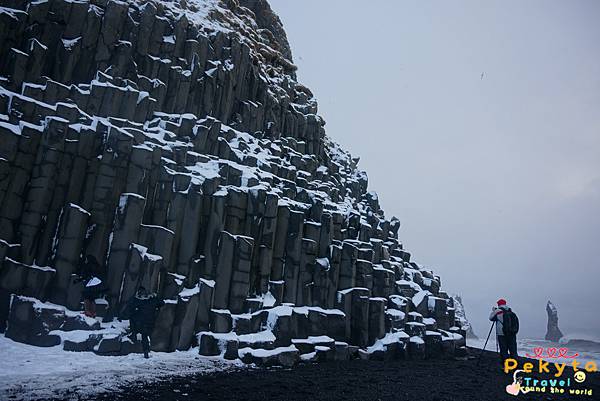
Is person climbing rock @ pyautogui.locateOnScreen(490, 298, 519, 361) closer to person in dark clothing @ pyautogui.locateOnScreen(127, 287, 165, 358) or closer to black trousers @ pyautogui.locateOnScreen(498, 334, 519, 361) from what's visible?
black trousers @ pyautogui.locateOnScreen(498, 334, 519, 361)

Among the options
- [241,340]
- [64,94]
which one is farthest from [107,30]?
[241,340]

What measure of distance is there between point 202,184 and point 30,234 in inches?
328

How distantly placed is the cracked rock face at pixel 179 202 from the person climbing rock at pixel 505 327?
6221 millimetres

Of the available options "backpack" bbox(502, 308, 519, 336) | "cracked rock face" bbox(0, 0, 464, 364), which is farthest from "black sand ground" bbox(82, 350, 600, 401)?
"cracked rock face" bbox(0, 0, 464, 364)

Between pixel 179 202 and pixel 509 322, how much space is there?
18.2 meters

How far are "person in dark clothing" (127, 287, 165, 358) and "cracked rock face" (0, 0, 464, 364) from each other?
2.32ft

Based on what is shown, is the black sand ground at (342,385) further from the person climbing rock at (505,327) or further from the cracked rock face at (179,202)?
the cracked rock face at (179,202)

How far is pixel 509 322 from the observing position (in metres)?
18.8

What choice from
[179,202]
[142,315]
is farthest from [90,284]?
[179,202]

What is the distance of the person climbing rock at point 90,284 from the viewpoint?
15.7 meters

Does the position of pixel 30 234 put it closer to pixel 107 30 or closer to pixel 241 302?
pixel 241 302

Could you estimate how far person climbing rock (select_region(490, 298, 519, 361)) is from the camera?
1889cm

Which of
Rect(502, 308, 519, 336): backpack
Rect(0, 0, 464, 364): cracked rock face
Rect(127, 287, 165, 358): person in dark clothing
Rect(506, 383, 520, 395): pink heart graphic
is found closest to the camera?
Rect(506, 383, 520, 395): pink heart graphic

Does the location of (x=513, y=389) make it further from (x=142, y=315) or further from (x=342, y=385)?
(x=142, y=315)
